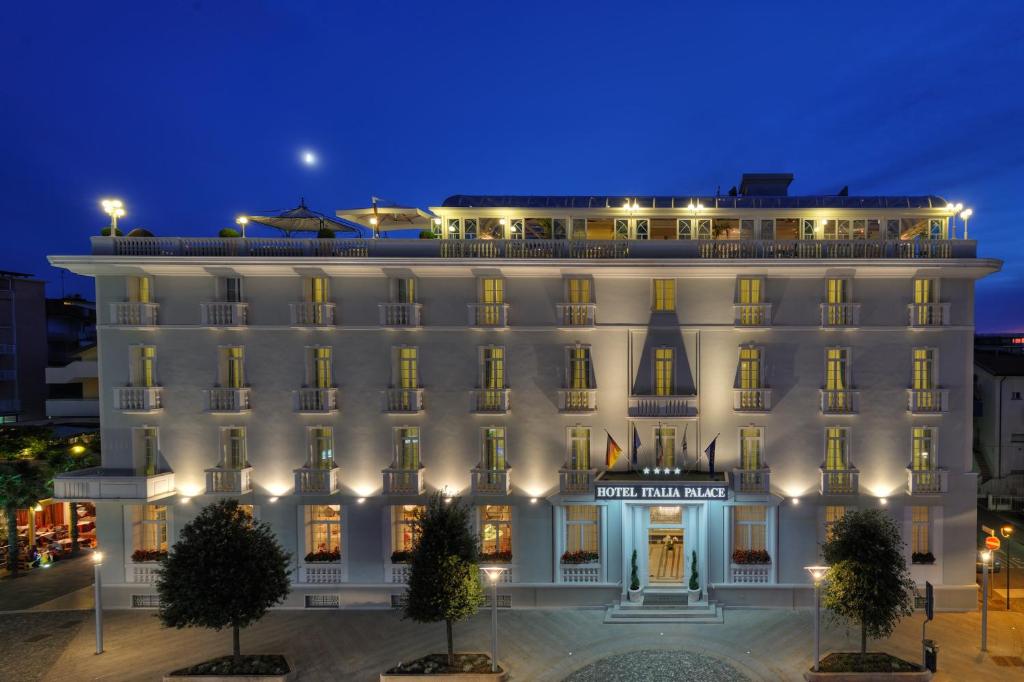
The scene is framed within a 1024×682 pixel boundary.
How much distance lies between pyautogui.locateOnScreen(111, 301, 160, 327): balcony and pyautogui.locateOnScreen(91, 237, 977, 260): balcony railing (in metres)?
2.44

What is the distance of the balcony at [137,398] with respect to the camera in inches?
944

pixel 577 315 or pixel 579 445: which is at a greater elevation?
pixel 577 315

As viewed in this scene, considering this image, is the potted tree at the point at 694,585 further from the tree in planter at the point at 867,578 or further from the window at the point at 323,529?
the window at the point at 323,529

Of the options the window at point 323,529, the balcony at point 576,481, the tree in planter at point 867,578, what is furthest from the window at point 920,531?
the window at point 323,529

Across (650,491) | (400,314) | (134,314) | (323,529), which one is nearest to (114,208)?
(134,314)

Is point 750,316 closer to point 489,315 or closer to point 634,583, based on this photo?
point 489,315

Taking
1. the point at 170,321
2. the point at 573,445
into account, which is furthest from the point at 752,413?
the point at 170,321

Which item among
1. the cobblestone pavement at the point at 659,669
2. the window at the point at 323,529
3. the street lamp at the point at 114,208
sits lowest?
the cobblestone pavement at the point at 659,669

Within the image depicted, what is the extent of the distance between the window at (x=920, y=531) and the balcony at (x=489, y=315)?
69.7 ft

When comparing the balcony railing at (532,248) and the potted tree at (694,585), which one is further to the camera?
the potted tree at (694,585)

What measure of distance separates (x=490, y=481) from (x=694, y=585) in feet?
34.9

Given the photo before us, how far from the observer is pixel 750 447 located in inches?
944

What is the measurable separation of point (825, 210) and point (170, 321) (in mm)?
32293

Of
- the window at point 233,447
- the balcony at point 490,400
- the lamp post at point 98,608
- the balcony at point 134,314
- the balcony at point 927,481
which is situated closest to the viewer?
the lamp post at point 98,608
